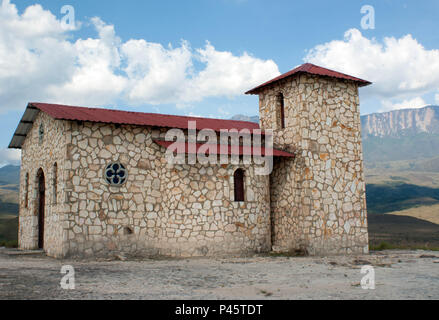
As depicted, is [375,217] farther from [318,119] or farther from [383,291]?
[383,291]

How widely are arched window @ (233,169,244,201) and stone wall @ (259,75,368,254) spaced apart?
174 centimetres

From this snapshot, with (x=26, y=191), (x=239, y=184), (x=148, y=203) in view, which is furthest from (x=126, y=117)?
(x=26, y=191)

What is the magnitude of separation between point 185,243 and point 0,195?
68.4 m

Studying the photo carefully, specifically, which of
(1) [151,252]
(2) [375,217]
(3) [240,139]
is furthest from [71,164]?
(2) [375,217]

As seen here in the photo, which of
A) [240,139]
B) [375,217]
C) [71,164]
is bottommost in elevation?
[375,217]

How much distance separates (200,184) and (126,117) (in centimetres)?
356

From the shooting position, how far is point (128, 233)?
1436 centimetres

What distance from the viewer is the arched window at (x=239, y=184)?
52.4ft

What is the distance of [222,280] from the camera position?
9.34 metres

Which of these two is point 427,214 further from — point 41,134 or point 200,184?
point 41,134
